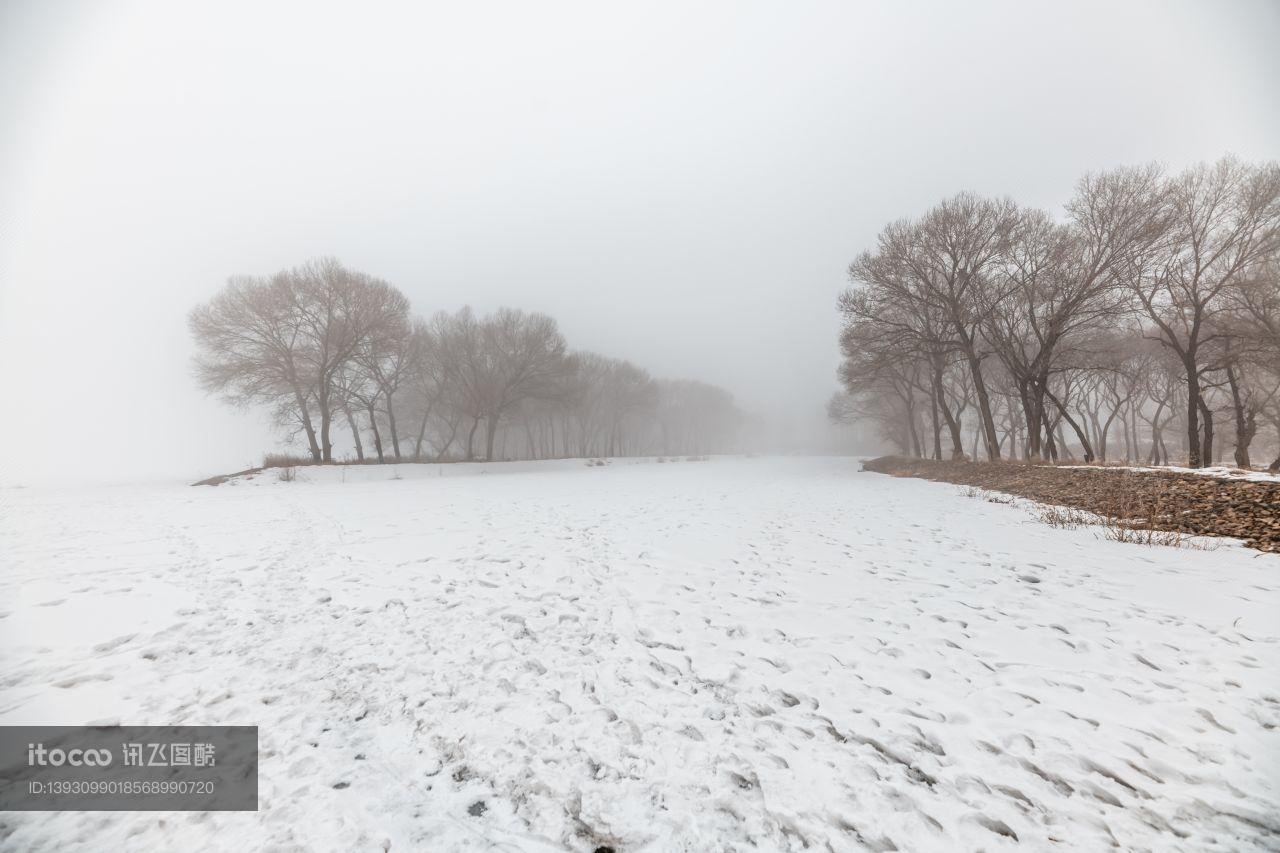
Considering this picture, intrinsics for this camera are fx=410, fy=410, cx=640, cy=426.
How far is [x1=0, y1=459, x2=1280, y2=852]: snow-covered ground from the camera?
2158mm

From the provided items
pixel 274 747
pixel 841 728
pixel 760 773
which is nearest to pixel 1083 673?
pixel 841 728

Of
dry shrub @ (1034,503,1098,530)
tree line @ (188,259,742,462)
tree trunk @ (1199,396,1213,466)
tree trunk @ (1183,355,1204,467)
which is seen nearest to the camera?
dry shrub @ (1034,503,1098,530)

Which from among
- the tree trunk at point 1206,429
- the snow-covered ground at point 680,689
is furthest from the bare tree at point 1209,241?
the snow-covered ground at point 680,689

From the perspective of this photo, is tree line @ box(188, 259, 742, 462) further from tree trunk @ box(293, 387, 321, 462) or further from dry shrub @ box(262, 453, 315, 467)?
dry shrub @ box(262, 453, 315, 467)

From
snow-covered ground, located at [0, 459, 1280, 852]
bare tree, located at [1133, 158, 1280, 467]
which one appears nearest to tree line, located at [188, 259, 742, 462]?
snow-covered ground, located at [0, 459, 1280, 852]

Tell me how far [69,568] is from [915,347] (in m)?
27.5

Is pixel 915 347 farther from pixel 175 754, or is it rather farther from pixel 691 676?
pixel 175 754

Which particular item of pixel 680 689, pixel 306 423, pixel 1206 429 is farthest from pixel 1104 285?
pixel 306 423

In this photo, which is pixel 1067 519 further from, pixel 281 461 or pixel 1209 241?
pixel 281 461
